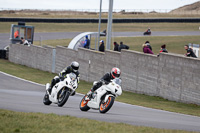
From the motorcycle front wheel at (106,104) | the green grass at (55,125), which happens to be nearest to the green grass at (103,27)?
the motorcycle front wheel at (106,104)

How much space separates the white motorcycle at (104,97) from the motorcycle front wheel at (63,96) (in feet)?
1.93

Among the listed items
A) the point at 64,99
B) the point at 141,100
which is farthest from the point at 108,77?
the point at 141,100

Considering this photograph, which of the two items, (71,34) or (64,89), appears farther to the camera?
(71,34)

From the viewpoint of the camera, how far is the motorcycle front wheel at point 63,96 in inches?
525

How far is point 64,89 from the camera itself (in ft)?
44.1

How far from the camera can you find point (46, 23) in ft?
211

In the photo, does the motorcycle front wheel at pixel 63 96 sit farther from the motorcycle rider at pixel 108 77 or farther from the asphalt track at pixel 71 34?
the asphalt track at pixel 71 34

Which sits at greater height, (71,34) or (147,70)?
(71,34)

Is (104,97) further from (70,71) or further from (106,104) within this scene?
(70,71)

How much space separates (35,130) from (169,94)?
1269 centimetres

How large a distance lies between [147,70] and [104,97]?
9.76m

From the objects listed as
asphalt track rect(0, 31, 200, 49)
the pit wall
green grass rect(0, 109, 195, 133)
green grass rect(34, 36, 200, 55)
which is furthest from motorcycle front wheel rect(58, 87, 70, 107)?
asphalt track rect(0, 31, 200, 49)

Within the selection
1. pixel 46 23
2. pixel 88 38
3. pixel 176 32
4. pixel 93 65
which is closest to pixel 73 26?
pixel 46 23

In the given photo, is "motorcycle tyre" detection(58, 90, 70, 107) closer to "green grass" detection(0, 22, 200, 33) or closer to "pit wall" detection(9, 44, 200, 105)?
"pit wall" detection(9, 44, 200, 105)
